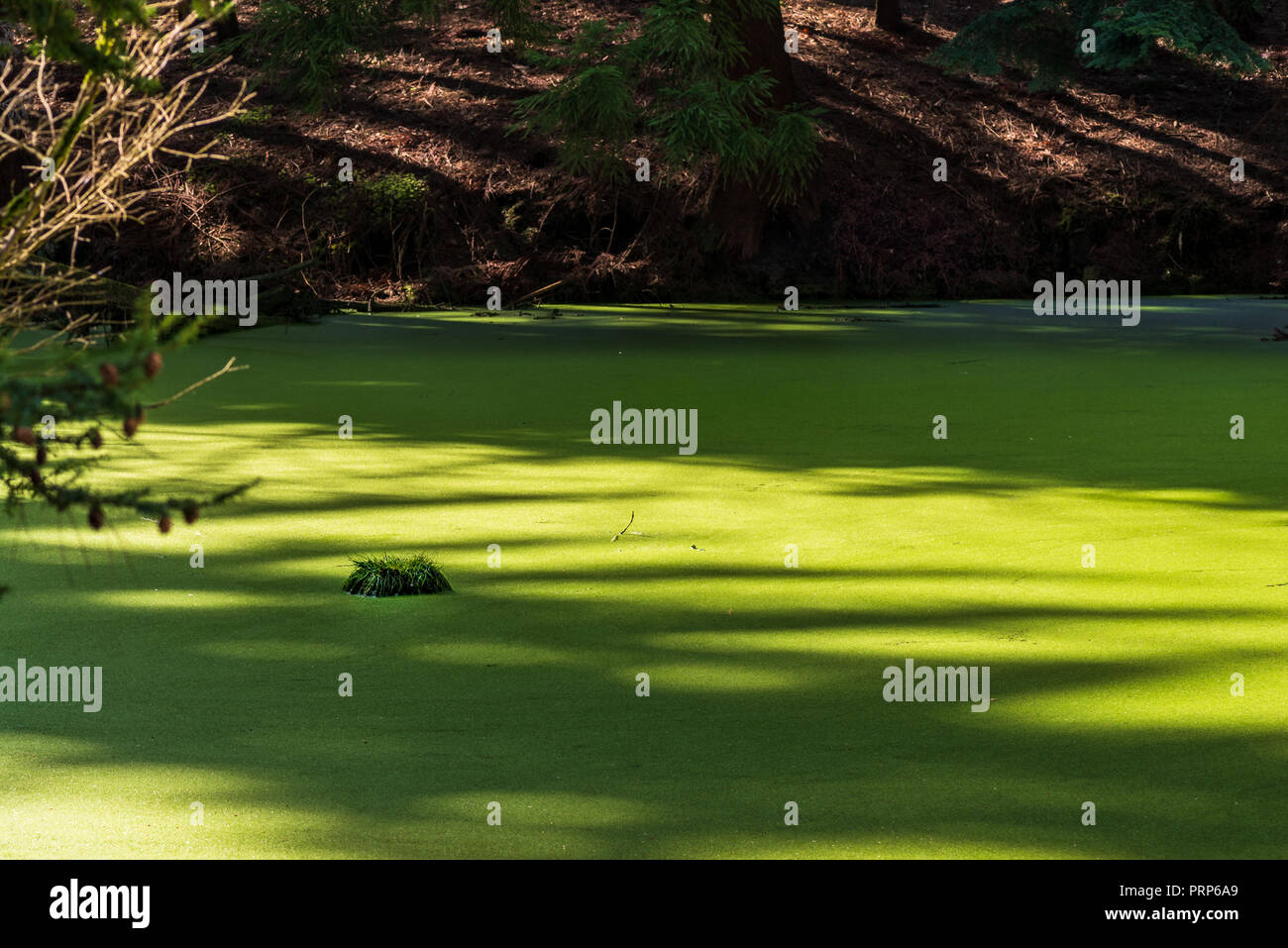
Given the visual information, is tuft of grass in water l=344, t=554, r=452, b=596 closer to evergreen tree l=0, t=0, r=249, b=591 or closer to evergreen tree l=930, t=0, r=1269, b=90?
evergreen tree l=0, t=0, r=249, b=591

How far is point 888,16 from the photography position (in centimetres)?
1875

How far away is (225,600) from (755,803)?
6.19 feet

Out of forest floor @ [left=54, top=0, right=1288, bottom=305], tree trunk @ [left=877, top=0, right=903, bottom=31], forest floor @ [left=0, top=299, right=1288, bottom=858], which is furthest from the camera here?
tree trunk @ [left=877, top=0, right=903, bottom=31]

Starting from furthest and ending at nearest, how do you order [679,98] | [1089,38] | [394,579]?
[1089,38], [679,98], [394,579]

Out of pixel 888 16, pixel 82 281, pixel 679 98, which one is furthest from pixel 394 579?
pixel 888 16

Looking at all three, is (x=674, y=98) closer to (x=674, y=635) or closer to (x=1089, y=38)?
(x=1089, y=38)

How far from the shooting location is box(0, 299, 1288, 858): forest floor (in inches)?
111

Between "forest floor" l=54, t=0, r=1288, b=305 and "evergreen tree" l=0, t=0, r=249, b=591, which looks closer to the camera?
"evergreen tree" l=0, t=0, r=249, b=591

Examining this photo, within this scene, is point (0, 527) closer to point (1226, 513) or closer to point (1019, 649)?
point (1019, 649)

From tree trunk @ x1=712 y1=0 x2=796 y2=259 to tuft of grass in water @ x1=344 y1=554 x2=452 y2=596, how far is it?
9030mm

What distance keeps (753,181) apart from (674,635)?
1057cm

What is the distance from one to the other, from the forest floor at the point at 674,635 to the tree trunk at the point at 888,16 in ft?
38.0

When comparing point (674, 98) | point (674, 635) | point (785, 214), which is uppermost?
point (674, 98)

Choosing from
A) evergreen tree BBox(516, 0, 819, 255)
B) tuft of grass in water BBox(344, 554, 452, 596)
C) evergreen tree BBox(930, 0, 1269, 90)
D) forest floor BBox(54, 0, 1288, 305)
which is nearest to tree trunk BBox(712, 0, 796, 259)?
forest floor BBox(54, 0, 1288, 305)
